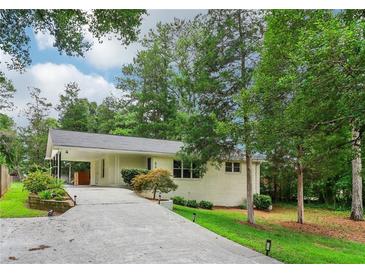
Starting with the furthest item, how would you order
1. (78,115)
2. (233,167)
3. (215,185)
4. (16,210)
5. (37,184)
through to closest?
(78,115) → (233,167) → (215,185) → (37,184) → (16,210)

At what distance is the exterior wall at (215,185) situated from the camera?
14188 millimetres

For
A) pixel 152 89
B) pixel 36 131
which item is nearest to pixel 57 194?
pixel 152 89

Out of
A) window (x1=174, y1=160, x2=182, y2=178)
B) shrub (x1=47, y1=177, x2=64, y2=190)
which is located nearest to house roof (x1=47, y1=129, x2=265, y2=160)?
window (x1=174, y1=160, x2=182, y2=178)

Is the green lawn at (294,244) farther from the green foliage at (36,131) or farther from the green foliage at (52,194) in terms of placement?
the green foliage at (36,131)

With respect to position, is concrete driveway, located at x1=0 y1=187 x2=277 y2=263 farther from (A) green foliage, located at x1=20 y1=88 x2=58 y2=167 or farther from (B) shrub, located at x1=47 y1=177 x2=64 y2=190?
(A) green foliage, located at x1=20 y1=88 x2=58 y2=167

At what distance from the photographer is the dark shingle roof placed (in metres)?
12.7

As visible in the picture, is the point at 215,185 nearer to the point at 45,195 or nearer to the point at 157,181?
the point at 157,181

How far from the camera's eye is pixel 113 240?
5.59 meters

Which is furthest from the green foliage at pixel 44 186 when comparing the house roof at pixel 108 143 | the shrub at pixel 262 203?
the shrub at pixel 262 203

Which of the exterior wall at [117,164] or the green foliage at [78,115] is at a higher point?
the green foliage at [78,115]

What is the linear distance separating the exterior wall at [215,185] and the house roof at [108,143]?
741mm

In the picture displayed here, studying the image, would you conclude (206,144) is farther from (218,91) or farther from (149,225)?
(149,225)

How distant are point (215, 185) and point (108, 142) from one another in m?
4.92

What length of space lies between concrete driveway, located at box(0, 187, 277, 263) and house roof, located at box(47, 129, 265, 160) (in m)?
4.99
